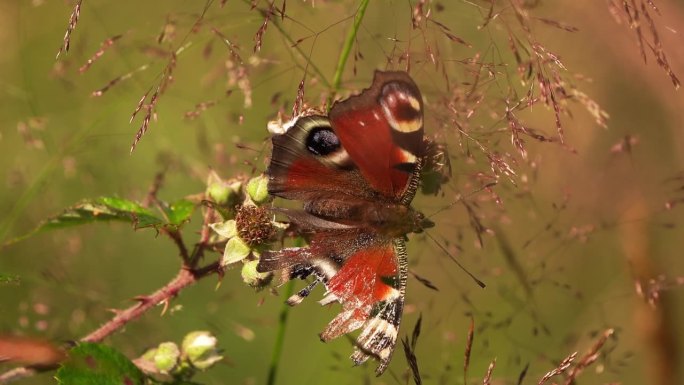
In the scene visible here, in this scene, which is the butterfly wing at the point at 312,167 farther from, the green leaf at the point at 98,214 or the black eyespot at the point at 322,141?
the green leaf at the point at 98,214

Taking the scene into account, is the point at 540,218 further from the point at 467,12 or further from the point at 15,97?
the point at 15,97

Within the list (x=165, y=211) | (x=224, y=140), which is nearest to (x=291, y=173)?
(x=165, y=211)

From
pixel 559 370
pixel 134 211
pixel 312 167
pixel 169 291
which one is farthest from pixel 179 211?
pixel 559 370

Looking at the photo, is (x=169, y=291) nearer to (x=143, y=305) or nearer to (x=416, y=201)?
(x=143, y=305)

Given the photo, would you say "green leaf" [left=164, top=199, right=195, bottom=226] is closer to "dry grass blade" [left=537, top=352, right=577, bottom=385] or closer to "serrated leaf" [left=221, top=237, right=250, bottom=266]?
"serrated leaf" [left=221, top=237, right=250, bottom=266]

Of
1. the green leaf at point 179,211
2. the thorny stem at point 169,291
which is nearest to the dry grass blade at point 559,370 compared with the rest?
the thorny stem at point 169,291

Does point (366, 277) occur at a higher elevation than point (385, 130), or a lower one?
lower
